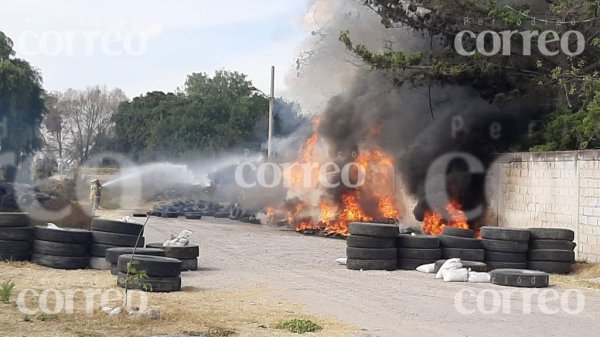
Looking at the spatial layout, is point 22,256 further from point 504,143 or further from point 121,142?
point 121,142

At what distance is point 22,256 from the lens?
1530 centimetres

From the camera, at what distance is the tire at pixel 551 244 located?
17094mm

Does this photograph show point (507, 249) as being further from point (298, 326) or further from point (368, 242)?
point (298, 326)

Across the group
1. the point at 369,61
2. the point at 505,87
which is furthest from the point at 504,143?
the point at 369,61

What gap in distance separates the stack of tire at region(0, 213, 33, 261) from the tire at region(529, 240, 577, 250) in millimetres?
11145

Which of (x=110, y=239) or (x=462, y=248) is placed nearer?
(x=110, y=239)

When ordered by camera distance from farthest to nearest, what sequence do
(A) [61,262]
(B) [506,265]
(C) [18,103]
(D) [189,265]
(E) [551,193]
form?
(C) [18,103]
(E) [551,193]
(B) [506,265]
(D) [189,265]
(A) [61,262]

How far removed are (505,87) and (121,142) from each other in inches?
2225

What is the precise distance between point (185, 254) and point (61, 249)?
249 centimetres

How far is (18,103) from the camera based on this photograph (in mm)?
52125

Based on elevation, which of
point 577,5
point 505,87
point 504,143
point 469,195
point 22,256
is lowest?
point 22,256

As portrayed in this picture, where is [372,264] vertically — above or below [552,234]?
below

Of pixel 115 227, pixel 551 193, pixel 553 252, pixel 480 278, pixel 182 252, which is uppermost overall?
pixel 551 193

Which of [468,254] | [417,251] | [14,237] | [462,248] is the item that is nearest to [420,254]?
[417,251]
